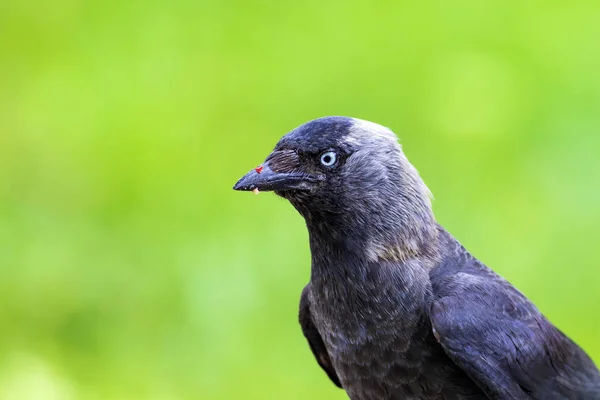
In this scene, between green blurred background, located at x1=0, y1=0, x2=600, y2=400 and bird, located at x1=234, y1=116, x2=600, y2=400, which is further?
green blurred background, located at x1=0, y1=0, x2=600, y2=400

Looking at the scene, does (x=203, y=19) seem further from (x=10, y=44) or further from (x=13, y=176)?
(x=13, y=176)

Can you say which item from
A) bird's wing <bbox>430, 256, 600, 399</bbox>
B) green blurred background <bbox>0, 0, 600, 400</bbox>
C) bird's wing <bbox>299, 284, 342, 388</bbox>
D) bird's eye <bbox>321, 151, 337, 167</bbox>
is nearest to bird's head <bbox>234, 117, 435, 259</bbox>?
bird's eye <bbox>321, 151, 337, 167</bbox>

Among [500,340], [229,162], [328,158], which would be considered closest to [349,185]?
[328,158]

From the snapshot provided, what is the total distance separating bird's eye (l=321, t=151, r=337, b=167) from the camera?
115 inches

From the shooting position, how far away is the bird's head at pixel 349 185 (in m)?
2.90

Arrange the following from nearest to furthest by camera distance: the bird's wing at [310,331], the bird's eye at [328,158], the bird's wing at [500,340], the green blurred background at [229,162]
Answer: the bird's wing at [500,340] < the bird's eye at [328,158] < the bird's wing at [310,331] < the green blurred background at [229,162]

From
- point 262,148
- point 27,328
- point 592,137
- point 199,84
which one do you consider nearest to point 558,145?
point 592,137

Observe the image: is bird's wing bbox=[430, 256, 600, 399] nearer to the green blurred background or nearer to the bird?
the bird

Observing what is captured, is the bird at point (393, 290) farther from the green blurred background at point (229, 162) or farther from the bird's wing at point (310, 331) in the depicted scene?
the green blurred background at point (229, 162)

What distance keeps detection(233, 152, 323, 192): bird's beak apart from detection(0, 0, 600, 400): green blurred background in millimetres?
2204

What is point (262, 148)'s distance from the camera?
5.45 meters

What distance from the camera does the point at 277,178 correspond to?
9.38 feet

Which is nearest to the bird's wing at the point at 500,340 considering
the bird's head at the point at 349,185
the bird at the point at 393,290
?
the bird at the point at 393,290

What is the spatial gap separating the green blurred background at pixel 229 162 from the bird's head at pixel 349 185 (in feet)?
6.80
